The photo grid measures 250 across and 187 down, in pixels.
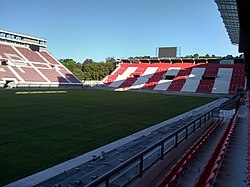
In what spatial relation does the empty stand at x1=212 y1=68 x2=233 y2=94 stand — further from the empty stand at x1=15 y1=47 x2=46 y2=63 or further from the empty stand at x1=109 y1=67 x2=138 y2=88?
the empty stand at x1=15 y1=47 x2=46 y2=63

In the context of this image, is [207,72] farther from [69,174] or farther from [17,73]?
[69,174]

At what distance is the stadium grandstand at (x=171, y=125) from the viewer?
16.5 ft

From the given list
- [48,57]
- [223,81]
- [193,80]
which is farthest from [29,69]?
[223,81]

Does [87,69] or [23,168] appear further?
[87,69]

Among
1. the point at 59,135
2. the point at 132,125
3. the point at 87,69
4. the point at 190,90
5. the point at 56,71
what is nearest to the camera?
the point at 59,135

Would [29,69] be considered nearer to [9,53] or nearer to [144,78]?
[9,53]

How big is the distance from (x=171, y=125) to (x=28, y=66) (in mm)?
41303

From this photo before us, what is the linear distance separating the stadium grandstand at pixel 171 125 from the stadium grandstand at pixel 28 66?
0.18 metres

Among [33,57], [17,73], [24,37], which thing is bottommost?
[17,73]

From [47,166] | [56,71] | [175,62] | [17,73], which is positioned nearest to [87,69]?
[56,71]

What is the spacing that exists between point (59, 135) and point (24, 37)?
51.4 metres

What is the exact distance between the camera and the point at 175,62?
6091 centimetres

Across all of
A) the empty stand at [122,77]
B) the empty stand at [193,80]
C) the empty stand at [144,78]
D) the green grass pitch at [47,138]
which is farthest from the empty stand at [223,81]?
the green grass pitch at [47,138]

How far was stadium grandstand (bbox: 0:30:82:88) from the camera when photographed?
41.0 metres
